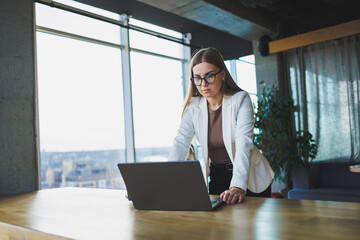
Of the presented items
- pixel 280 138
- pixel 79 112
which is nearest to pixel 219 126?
pixel 280 138

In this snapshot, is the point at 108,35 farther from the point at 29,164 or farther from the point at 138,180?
the point at 138,180

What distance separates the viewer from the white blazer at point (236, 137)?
187 cm

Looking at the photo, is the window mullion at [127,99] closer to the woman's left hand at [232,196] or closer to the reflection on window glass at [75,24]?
the reflection on window glass at [75,24]

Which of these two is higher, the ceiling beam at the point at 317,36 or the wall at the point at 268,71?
the ceiling beam at the point at 317,36

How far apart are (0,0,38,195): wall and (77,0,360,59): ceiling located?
1.94 m

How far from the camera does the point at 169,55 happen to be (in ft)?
23.9

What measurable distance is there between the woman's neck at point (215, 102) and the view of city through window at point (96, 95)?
3573 millimetres

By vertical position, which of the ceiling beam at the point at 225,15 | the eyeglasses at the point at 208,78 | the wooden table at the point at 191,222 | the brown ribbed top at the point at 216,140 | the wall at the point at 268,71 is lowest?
the wooden table at the point at 191,222

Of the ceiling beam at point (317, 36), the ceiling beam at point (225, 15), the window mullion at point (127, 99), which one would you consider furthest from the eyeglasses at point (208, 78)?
the window mullion at point (127, 99)

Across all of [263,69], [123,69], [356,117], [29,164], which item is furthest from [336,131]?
[29,164]

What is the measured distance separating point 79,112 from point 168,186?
4432mm

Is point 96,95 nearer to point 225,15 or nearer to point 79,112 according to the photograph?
point 79,112

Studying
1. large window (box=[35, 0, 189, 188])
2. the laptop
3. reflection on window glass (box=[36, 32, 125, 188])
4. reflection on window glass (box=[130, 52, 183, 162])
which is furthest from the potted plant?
the laptop

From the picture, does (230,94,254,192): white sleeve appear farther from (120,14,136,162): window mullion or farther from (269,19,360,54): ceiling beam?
(120,14,136,162): window mullion
